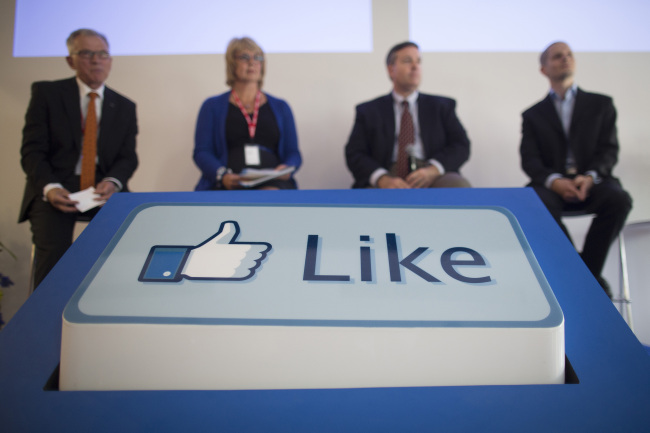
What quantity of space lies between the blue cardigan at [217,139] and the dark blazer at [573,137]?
106cm

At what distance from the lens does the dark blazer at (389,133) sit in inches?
87.0

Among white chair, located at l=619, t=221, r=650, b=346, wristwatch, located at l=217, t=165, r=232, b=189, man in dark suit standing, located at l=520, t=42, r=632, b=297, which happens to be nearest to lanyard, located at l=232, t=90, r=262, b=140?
wristwatch, located at l=217, t=165, r=232, b=189

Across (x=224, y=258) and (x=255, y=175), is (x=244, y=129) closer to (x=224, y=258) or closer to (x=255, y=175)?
(x=255, y=175)

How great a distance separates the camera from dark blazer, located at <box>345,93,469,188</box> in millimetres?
2209

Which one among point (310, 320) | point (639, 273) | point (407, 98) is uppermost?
point (407, 98)

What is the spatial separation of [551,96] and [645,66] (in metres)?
1.02

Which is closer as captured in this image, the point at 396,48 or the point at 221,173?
the point at 221,173

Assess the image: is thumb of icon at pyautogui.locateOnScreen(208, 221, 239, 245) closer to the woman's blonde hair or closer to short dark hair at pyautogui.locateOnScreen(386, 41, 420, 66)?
the woman's blonde hair

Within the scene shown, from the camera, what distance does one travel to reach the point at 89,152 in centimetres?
204

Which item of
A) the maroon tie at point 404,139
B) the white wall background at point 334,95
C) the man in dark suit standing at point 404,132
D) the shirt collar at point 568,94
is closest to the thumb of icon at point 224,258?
the man in dark suit standing at point 404,132

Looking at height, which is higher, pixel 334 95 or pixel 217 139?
pixel 334 95

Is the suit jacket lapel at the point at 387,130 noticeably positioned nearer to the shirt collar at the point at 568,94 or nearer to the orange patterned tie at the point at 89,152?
the shirt collar at the point at 568,94

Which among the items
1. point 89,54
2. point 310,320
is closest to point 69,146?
point 89,54

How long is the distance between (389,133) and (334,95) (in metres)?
0.72
